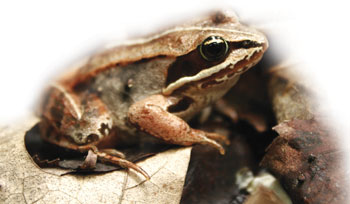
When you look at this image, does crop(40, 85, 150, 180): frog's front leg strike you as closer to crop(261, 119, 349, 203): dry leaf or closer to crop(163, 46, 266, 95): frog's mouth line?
crop(163, 46, 266, 95): frog's mouth line

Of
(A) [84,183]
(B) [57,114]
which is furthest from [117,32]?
(A) [84,183]

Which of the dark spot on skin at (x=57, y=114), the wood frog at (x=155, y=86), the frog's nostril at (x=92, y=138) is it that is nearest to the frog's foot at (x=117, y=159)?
the wood frog at (x=155, y=86)

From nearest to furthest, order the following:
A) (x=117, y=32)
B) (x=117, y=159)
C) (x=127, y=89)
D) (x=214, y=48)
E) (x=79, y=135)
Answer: (x=117, y=159) < (x=214, y=48) < (x=79, y=135) < (x=127, y=89) < (x=117, y=32)

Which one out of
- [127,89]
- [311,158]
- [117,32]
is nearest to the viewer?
[311,158]

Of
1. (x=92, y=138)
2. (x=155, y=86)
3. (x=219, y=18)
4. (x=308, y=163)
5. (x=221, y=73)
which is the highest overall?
(x=219, y=18)

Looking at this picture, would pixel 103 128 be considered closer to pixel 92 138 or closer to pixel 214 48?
pixel 92 138

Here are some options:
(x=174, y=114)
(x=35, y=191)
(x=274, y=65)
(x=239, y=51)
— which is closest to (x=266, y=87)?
(x=274, y=65)

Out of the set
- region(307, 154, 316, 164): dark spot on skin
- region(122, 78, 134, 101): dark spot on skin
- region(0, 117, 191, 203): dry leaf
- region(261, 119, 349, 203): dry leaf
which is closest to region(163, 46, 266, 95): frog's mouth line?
region(122, 78, 134, 101): dark spot on skin

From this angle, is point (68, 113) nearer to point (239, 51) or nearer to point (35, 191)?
point (35, 191)
